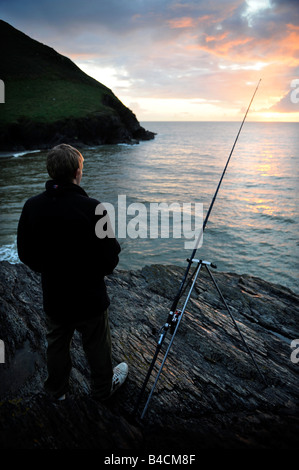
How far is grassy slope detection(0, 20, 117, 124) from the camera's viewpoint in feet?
198

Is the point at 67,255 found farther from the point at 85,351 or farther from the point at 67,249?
the point at 85,351

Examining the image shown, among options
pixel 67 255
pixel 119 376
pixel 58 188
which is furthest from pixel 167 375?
pixel 58 188

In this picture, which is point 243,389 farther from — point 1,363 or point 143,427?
point 1,363

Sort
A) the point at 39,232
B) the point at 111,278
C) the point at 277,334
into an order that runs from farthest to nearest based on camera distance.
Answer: the point at 111,278 → the point at 277,334 → the point at 39,232

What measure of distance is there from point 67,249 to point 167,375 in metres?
2.52

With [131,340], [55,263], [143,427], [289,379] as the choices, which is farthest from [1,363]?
[289,379]

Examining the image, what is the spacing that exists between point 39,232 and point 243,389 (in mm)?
3341

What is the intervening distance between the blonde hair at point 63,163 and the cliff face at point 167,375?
233 cm

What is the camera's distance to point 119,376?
3219 mm

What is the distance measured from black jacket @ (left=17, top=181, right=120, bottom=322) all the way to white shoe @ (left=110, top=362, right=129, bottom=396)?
127cm

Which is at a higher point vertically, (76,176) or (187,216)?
(76,176)

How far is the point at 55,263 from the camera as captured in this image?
2.21 metres

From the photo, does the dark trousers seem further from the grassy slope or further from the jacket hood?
the grassy slope

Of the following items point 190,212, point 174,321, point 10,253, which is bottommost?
point 10,253
